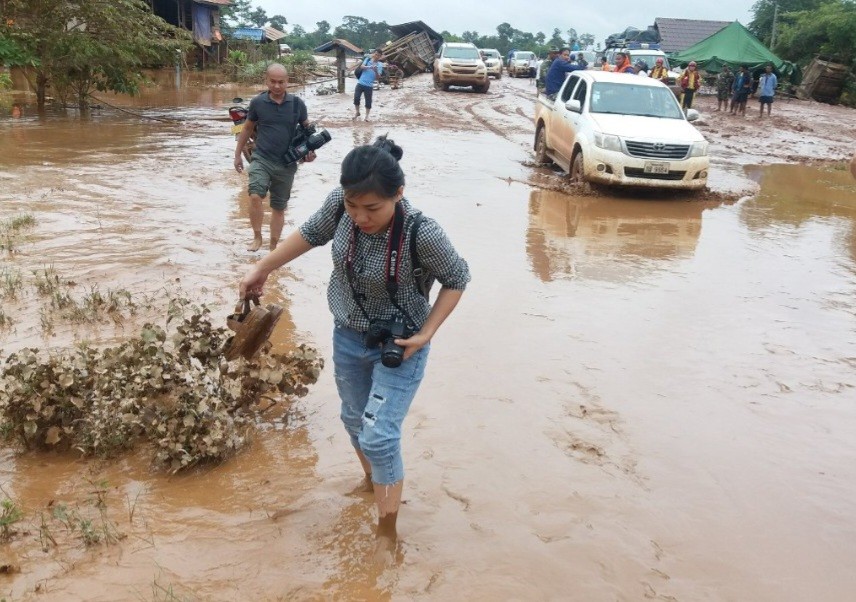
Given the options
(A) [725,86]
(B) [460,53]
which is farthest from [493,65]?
(A) [725,86]

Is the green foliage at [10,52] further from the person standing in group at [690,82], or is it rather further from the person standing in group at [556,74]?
the person standing in group at [690,82]

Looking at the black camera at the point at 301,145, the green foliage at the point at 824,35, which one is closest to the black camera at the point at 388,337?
the black camera at the point at 301,145

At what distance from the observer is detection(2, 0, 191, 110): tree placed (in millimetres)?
Result: 16375

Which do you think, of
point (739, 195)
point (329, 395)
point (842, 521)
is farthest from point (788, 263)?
point (329, 395)

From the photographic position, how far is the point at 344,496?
3.61 metres

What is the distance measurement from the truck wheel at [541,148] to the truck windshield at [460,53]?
17524mm

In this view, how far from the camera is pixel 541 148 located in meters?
13.9

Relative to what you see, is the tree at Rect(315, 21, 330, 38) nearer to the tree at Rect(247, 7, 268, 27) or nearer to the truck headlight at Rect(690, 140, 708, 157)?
the tree at Rect(247, 7, 268, 27)

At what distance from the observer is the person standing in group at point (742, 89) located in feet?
79.9

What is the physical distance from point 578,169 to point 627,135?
0.94 meters

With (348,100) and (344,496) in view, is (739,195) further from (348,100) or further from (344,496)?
(348,100)

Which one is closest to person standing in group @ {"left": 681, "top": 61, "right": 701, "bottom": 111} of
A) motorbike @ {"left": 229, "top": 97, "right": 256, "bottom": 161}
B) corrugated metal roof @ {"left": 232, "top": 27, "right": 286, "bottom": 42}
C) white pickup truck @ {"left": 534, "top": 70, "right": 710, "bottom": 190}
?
white pickup truck @ {"left": 534, "top": 70, "right": 710, "bottom": 190}

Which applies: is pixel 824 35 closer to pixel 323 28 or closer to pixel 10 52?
pixel 10 52

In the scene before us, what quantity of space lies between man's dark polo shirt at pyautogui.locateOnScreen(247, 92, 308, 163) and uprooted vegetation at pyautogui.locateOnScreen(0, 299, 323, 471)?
3139 millimetres
